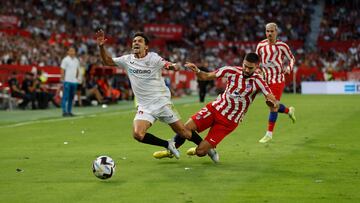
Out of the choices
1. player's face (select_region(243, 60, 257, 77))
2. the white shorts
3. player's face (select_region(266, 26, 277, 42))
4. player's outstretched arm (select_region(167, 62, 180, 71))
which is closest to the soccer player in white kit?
the white shorts

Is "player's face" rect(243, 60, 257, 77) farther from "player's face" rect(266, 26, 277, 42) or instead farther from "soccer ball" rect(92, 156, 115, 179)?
"player's face" rect(266, 26, 277, 42)

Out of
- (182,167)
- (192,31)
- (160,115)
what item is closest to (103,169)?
(182,167)

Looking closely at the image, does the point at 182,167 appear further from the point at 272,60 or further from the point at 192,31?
the point at 192,31

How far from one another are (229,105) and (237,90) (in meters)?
0.29

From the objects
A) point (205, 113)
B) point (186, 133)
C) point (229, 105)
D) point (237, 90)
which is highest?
point (237, 90)

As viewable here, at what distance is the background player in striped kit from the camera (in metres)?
12.5

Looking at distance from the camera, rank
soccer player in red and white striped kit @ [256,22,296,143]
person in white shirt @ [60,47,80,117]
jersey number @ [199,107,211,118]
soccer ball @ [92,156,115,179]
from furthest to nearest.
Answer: person in white shirt @ [60,47,80,117] → soccer player in red and white striped kit @ [256,22,296,143] → jersey number @ [199,107,211,118] → soccer ball @ [92,156,115,179]

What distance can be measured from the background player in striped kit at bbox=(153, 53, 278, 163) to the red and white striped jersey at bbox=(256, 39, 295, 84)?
4.18 meters

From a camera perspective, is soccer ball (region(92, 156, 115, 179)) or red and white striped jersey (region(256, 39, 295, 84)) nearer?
soccer ball (region(92, 156, 115, 179))

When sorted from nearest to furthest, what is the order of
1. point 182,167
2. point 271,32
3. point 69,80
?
point 182,167 → point 271,32 → point 69,80

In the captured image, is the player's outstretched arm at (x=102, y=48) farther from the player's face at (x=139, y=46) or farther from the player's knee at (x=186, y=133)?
the player's knee at (x=186, y=133)

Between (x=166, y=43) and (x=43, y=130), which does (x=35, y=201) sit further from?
(x=166, y=43)

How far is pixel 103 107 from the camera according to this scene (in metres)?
31.0

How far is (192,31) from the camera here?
58.4 meters
